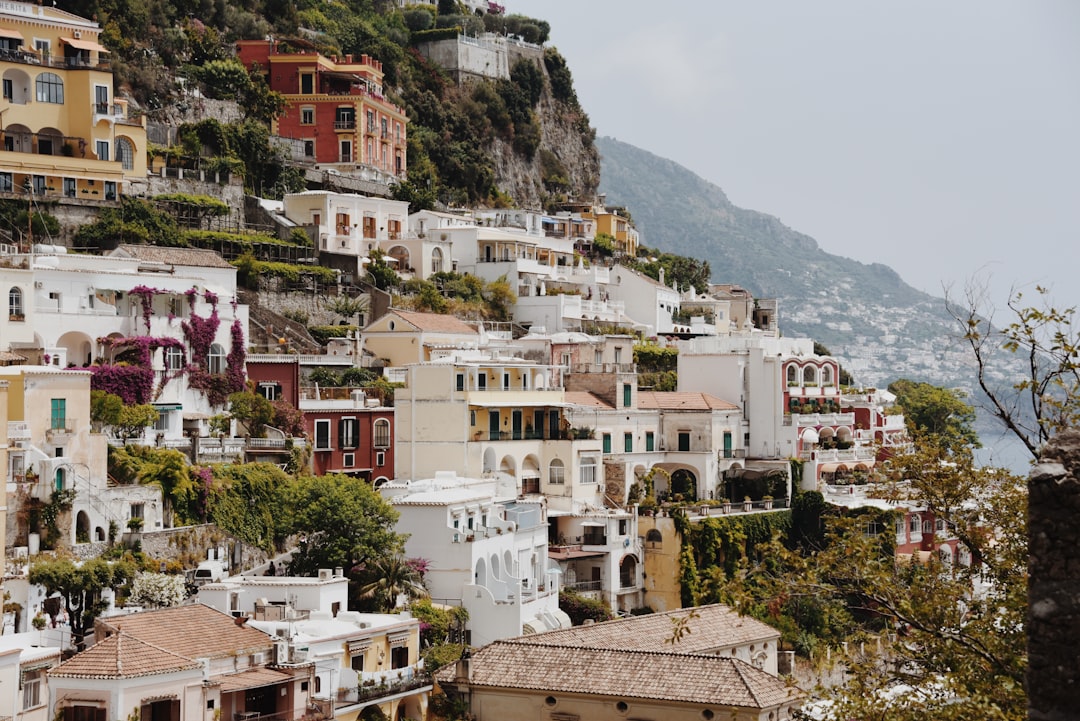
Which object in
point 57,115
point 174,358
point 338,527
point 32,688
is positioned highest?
point 57,115

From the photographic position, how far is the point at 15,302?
46.3 meters

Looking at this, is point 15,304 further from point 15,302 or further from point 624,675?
point 624,675

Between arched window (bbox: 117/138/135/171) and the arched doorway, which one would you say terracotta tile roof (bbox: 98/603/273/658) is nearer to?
the arched doorway

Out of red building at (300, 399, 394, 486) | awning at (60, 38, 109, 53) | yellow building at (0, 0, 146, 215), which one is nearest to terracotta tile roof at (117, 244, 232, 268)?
yellow building at (0, 0, 146, 215)

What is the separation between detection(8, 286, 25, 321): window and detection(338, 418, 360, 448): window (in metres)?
11.2

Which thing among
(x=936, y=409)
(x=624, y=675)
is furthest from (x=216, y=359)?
(x=936, y=409)

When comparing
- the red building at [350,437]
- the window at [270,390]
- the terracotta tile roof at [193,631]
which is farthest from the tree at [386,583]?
the window at [270,390]

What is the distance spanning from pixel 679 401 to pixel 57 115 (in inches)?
978

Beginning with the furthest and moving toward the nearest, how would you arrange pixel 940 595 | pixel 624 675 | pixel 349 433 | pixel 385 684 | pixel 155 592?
pixel 349 433, pixel 385 684, pixel 624 675, pixel 155 592, pixel 940 595

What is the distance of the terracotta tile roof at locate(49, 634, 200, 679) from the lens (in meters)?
32.1

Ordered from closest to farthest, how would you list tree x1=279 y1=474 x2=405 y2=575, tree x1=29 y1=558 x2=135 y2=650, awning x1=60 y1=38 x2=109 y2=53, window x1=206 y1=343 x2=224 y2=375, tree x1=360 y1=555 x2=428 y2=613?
tree x1=29 y1=558 x2=135 y2=650 < tree x1=360 y1=555 x2=428 y2=613 < tree x1=279 y1=474 x2=405 y2=575 < window x1=206 y1=343 x2=224 y2=375 < awning x1=60 y1=38 x2=109 y2=53

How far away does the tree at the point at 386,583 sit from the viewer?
43.4 metres

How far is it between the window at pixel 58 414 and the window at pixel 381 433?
45.2ft

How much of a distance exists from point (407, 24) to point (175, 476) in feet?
220
